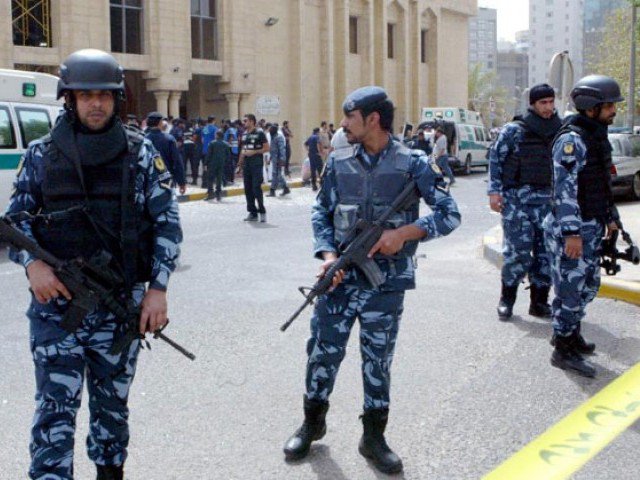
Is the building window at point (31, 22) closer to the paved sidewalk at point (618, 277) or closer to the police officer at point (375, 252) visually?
the paved sidewalk at point (618, 277)

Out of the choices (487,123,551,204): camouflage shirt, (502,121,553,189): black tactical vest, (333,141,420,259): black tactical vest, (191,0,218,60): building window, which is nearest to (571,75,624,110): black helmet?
(502,121,553,189): black tactical vest

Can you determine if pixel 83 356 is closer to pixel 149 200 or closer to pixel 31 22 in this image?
pixel 149 200

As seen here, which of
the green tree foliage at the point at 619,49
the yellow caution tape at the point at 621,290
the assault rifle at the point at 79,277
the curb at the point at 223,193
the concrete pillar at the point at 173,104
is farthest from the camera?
the green tree foliage at the point at 619,49

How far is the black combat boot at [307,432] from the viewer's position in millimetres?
3967

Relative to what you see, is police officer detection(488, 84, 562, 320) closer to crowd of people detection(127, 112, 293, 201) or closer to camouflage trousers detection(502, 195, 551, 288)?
camouflage trousers detection(502, 195, 551, 288)

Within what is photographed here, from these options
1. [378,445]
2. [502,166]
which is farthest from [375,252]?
[502,166]

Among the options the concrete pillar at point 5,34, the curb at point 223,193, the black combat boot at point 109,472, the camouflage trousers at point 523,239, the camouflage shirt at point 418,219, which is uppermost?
the concrete pillar at point 5,34

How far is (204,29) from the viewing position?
2858cm

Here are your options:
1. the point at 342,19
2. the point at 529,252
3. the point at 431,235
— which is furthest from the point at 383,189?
the point at 342,19

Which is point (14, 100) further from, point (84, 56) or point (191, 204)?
point (84, 56)

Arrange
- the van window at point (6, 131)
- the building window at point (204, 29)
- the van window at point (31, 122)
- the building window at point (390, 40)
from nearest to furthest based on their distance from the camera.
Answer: the van window at point (6, 131) → the van window at point (31, 122) → the building window at point (204, 29) → the building window at point (390, 40)

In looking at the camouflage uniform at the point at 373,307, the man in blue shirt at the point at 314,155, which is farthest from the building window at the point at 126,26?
the camouflage uniform at the point at 373,307

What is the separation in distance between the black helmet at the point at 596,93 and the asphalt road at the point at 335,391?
1.65 metres

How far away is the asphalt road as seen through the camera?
398 centimetres
